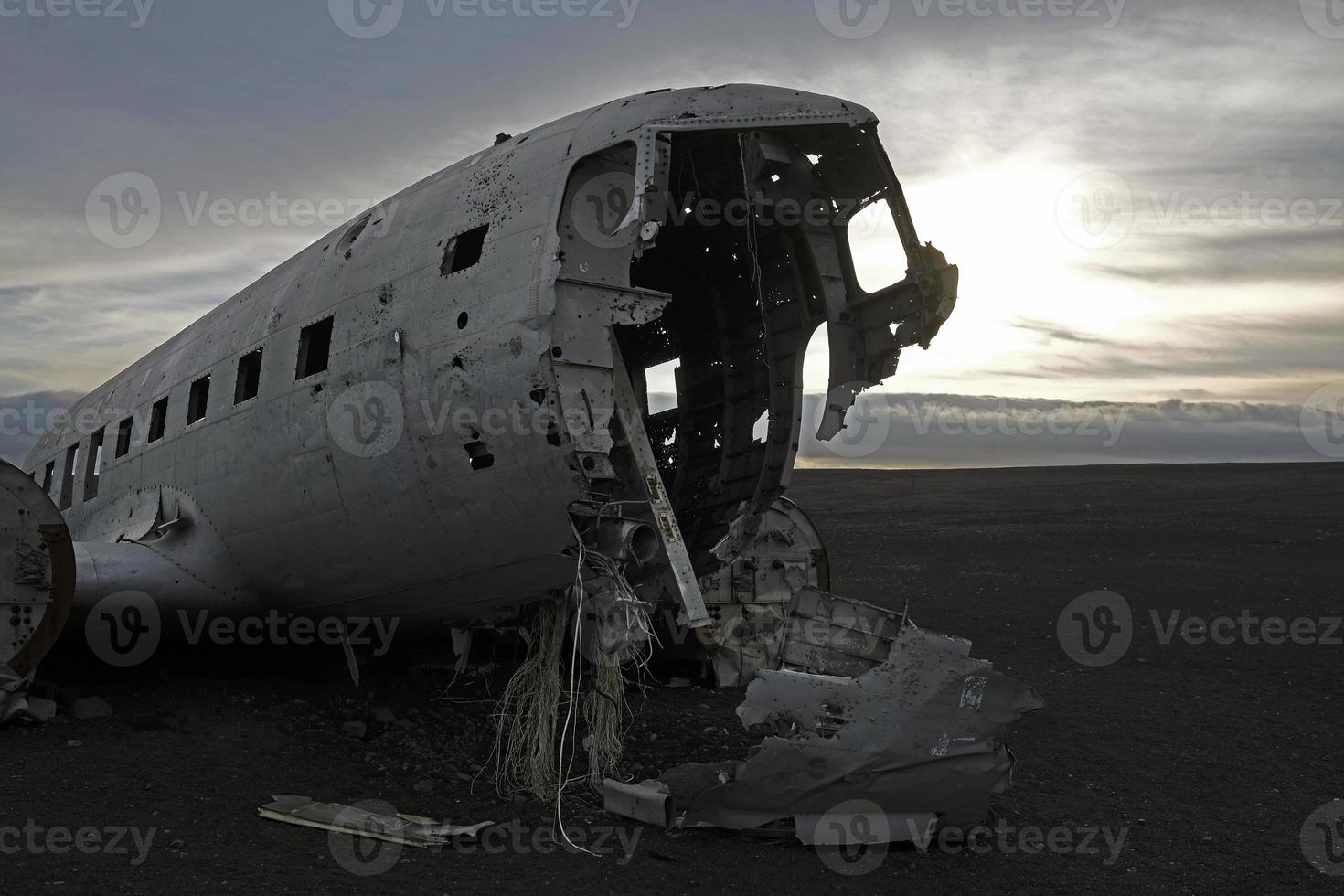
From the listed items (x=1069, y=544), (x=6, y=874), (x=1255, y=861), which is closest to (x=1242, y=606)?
(x=1069, y=544)

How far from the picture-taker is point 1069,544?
1468 inches

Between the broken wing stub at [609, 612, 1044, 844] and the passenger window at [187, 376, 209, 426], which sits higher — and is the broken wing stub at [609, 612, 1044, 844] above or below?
below

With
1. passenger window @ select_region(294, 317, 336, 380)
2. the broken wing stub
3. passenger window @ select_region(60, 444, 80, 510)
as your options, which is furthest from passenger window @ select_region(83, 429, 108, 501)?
the broken wing stub

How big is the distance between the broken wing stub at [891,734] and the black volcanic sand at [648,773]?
0.50 m

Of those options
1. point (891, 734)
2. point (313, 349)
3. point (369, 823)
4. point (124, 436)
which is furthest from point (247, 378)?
point (891, 734)

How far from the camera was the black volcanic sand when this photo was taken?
7781 millimetres

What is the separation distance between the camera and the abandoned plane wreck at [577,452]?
26.9 ft

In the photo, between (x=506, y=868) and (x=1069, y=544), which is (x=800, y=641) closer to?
(x=506, y=868)

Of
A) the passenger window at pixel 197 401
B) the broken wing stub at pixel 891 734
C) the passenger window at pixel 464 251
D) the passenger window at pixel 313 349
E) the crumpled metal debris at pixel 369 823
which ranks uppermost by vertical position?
the passenger window at pixel 464 251

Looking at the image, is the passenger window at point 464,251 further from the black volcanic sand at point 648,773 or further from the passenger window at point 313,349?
the black volcanic sand at point 648,773

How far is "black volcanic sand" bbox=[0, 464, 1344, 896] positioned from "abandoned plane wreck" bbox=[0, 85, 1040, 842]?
530 millimetres

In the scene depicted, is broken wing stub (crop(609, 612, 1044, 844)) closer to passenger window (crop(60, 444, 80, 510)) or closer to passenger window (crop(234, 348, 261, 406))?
passenger window (crop(234, 348, 261, 406))

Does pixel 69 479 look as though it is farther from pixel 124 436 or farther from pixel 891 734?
pixel 891 734

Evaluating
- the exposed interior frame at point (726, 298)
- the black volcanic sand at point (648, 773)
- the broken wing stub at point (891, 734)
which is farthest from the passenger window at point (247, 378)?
the broken wing stub at point (891, 734)
